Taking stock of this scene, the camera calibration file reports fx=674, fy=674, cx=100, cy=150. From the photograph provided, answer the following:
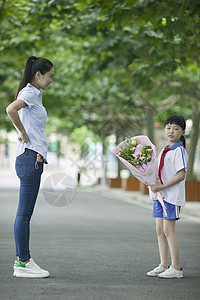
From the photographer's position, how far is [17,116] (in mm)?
6340

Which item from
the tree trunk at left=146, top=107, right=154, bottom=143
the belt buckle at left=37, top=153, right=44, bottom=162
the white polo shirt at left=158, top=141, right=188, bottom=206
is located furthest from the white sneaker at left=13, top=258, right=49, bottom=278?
the tree trunk at left=146, top=107, right=154, bottom=143

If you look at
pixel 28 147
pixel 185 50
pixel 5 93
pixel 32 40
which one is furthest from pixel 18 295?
pixel 5 93

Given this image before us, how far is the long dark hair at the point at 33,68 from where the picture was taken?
6754 mm

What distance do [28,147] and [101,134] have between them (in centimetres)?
3044

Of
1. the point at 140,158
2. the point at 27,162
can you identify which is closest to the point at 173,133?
the point at 140,158

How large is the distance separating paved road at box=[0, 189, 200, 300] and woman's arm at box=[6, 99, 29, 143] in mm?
1380

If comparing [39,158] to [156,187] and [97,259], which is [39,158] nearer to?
[156,187]

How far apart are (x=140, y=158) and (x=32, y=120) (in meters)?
1.12

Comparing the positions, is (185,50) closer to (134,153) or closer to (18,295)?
(134,153)

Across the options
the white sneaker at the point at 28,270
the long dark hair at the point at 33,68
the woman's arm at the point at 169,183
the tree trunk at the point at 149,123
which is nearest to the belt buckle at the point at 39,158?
the long dark hair at the point at 33,68

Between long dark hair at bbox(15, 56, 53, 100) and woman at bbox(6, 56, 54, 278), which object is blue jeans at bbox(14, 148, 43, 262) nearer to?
woman at bbox(6, 56, 54, 278)

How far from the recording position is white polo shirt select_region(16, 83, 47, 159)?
257 inches

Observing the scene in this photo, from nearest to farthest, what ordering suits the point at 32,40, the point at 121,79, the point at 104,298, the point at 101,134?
the point at 104,298 < the point at 32,40 < the point at 121,79 < the point at 101,134

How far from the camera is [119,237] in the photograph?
1109cm
